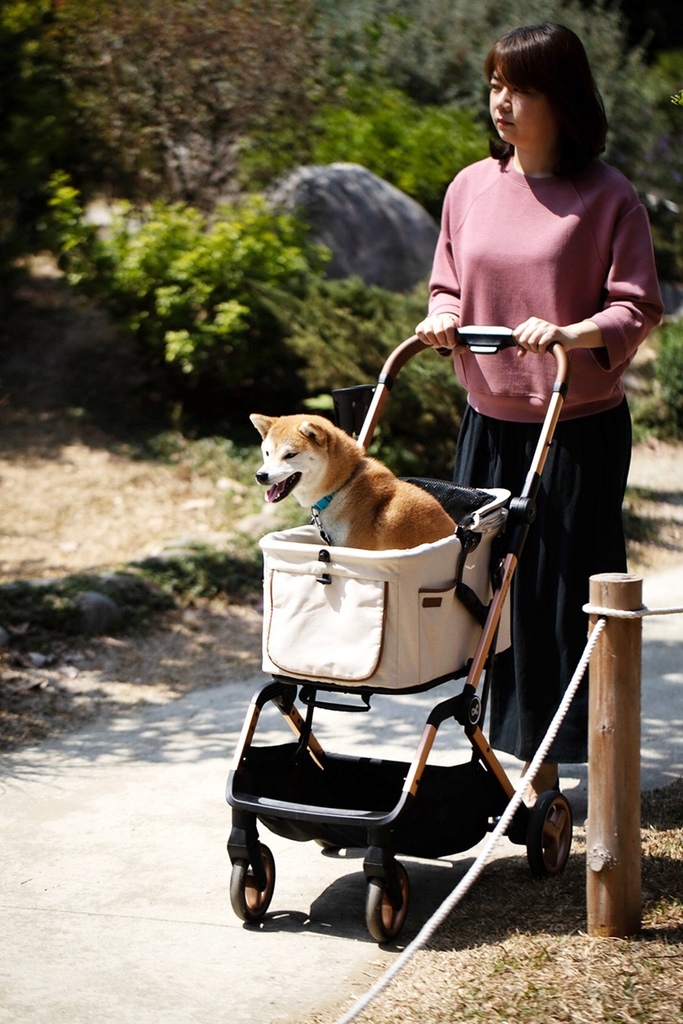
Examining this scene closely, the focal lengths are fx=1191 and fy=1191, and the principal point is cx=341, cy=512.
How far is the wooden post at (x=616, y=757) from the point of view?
2.91m

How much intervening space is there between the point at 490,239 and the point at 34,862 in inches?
92.6

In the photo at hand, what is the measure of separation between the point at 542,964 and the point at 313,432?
143 centimetres

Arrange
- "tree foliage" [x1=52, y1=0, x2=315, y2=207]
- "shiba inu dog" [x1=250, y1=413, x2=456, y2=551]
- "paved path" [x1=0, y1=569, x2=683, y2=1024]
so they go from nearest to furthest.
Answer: "paved path" [x1=0, y1=569, x2=683, y2=1024], "shiba inu dog" [x1=250, y1=413, x2=456, y2=551], "tree foliage" [x1=52, y1=0, x2=315, y2=207]

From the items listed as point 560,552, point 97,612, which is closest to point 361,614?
point 560,552

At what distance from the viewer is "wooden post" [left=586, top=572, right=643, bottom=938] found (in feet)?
9.54

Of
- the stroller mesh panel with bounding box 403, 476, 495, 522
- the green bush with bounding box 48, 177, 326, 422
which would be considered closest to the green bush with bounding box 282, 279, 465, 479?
the green bush with bounding box 48, 177, 326, 422

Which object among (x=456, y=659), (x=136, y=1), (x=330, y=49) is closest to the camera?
(x=456, y=659)

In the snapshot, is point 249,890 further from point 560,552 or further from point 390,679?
point 560,552

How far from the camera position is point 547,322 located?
10.9 ft

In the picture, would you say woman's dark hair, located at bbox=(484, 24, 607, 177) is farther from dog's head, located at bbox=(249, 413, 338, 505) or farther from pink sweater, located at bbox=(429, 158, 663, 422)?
dog's head, located at bbox=(249, 413, 338, 505)

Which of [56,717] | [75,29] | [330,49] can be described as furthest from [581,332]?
[330,49]

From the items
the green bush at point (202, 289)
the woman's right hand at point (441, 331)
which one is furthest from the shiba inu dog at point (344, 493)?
the green bush at point (202, 289)

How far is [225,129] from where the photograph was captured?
10766 millimetres

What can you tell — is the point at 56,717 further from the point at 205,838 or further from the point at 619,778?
the point at 619,778
